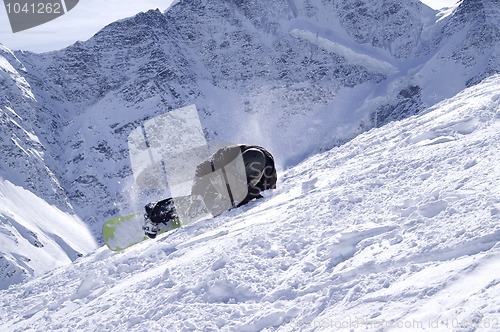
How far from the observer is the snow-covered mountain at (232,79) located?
8519 centimetres

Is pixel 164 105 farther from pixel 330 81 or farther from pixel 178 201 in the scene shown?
pixel 178 201

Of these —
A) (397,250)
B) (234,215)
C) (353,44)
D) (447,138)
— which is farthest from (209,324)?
(353,44)

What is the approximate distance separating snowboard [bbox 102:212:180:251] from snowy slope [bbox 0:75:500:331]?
1422mm

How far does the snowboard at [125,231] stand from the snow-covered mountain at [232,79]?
6491cm

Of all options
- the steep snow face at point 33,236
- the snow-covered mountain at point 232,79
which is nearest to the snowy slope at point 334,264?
the steep snow face at point 33,236

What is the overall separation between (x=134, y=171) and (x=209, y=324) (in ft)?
291

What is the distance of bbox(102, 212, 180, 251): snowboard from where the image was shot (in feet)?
44.9

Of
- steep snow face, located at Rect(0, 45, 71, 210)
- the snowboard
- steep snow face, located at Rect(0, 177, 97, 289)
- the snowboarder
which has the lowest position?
steep snow face, located at Rect(0, 177, 97, 289)

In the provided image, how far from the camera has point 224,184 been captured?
12992mm

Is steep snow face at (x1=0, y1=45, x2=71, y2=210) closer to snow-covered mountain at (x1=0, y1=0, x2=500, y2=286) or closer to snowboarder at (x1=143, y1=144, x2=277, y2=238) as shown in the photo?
snow-covered mountain at (x1=0, y1=0, x2=500, y2=286)

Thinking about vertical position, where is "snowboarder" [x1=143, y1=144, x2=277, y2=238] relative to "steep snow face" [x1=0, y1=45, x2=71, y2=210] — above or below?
below

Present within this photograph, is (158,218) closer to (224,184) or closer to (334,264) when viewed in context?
(224,184)

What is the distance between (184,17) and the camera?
10612 cm

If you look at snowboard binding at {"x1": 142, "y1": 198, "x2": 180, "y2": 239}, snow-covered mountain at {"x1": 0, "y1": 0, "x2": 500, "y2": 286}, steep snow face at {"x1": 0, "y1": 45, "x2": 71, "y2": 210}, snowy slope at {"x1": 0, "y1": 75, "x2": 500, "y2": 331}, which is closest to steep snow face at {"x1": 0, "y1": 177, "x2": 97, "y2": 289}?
steep snow face at {"x1": 0, "y1": 45, "x2": 71, "y2": 210}
